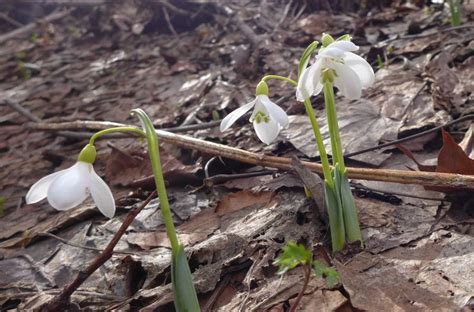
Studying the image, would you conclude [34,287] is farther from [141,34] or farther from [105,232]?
[141,34]

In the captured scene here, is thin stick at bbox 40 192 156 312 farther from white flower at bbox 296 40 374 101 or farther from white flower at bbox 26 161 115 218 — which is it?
white flower at bbox 296 40 374 101

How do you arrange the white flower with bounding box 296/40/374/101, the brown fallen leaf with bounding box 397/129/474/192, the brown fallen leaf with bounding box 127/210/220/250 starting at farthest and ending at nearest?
the brown fallen leaf with bounding box 127/210/220/250
the brown fallen leaf with bounding box 397/129/474/192
the white flower with bounding box 296/40/374/101

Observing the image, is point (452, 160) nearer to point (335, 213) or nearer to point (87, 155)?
point (335, 213)

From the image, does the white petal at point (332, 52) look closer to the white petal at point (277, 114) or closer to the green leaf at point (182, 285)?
the white petal at point (277, 114)

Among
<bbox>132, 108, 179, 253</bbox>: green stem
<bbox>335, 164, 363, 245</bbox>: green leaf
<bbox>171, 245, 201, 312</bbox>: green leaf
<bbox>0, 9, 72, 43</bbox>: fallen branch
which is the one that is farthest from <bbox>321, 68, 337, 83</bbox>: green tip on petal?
<bbox>0, 9, 72, 43</bbox>: fallen branch

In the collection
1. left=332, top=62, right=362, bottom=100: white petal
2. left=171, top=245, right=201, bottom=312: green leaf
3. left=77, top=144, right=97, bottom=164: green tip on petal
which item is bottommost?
left=171, top=245, right=201, bottom=312: green leaf

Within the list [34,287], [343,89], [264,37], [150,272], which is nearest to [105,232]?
[34,287]

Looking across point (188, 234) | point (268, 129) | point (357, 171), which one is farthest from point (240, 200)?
point (357, 171)
